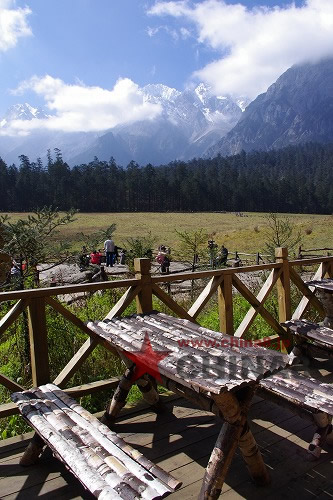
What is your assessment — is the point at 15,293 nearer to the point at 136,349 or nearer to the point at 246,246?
the point at 136,349

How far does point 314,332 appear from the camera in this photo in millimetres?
3537

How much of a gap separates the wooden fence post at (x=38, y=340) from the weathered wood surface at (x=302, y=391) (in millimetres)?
1625

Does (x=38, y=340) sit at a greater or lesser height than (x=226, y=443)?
greater

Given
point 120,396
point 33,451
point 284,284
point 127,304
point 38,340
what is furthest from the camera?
point 284,284

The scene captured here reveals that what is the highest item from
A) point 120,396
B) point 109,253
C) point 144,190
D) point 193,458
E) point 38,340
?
point 144,190

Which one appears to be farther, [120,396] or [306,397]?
[120,396]

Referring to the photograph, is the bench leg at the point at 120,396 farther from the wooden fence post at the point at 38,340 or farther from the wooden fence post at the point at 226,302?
the wooden fence post at the point at 226,302

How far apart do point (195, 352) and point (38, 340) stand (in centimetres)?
132

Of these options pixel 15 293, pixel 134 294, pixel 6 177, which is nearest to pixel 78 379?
pixel 134 294

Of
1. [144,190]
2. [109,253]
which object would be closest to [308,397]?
[109,253]

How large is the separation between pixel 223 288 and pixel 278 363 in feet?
6.38

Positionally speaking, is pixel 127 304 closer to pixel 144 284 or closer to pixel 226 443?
pixel 144 284

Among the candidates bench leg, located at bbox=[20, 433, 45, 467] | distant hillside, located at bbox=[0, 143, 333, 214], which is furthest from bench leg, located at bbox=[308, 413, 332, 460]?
distant hillside, located at bbox=[0, 143, 333, 214]

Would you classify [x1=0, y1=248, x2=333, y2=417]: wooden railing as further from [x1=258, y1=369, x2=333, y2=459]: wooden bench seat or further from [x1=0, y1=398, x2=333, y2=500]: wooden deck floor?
[x1=258, y1=369, x2=333, y2=459]: wooden bench seat
